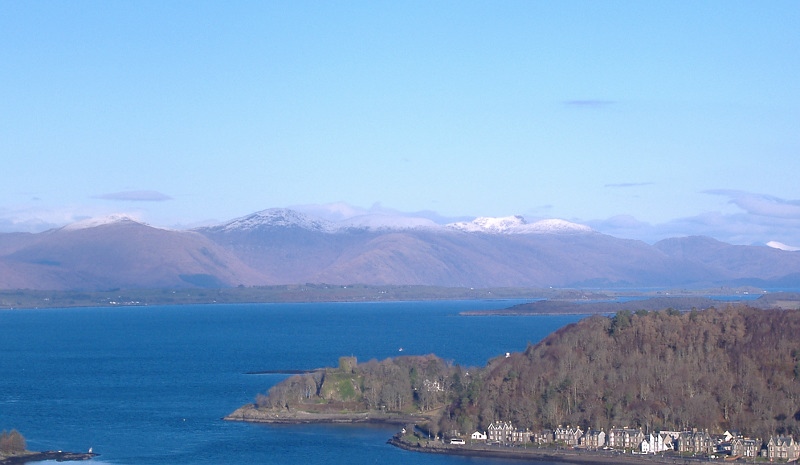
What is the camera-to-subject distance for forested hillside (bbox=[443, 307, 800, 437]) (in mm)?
41469

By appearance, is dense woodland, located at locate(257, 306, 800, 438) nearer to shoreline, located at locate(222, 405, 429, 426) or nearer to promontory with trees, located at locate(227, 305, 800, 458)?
promontory with trees, located at locate(227, 305, 800, 458)

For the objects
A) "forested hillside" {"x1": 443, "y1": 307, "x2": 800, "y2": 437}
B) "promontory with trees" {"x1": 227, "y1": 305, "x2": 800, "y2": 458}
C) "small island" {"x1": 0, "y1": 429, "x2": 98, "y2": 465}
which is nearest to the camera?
"small island" {"x1": 0, "y1": 429, "x2": 98, "y2": 465}

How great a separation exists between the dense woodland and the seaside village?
0.60 metres

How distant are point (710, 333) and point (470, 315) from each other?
87829 millimetres

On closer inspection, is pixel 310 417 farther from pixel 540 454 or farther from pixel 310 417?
pixel 540 454

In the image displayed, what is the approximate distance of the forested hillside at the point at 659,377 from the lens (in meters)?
41.5

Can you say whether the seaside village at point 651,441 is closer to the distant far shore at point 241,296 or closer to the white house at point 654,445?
the white house at point 654,445

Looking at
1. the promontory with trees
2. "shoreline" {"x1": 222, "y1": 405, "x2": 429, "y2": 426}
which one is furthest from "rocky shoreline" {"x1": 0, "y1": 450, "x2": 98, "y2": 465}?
the promontory with trees

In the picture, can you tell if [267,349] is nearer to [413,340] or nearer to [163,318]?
[413,340]

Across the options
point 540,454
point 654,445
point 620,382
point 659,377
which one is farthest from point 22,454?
point 659,377

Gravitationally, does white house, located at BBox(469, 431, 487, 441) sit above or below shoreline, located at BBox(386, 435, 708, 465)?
above

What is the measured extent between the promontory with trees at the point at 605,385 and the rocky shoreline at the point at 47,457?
31.3 feet

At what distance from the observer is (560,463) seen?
38.7 metres

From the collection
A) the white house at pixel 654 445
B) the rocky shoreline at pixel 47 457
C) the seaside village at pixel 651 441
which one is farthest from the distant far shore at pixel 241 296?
the rocky shoreline at pixel 47 457
